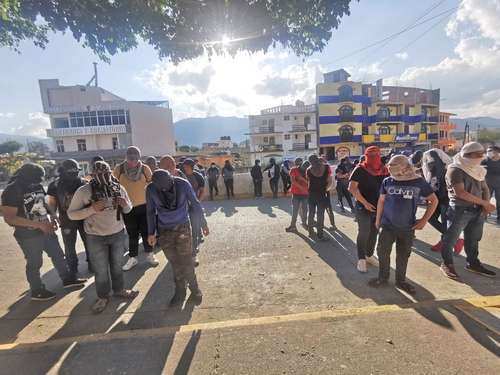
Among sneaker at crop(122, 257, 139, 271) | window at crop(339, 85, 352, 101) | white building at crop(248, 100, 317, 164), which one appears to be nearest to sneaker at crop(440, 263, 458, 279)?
sneaker at crop(122, 257, 139, 271)

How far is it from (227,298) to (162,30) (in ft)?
12.9

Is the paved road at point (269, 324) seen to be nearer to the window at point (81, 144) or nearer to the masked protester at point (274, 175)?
the masked protester at point (274, 175)

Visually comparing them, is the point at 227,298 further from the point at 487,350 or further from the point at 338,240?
the point at 338,240

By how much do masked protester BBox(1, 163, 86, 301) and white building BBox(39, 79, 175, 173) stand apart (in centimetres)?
3691

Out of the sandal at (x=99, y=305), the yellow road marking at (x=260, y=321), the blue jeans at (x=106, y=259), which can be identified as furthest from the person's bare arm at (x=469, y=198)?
the sandal at (x=99, y=305)

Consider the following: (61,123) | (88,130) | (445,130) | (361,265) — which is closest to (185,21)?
(361,265)

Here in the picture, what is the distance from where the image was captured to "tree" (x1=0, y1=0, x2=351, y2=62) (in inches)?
139

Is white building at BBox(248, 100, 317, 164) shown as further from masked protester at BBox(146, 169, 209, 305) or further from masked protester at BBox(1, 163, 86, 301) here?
masked protester at BBox(146, 169, 209, 305)

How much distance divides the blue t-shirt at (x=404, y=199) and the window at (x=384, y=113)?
4495 cm

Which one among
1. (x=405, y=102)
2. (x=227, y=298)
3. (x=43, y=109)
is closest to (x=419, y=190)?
(x=227, y=298)

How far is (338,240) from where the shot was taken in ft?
16.7

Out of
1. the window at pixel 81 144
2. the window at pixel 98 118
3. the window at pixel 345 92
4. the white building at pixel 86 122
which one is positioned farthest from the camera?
the window at pixel 345 92

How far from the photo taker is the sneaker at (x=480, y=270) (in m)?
3.39

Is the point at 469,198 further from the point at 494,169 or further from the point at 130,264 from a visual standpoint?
the point at 130,264
